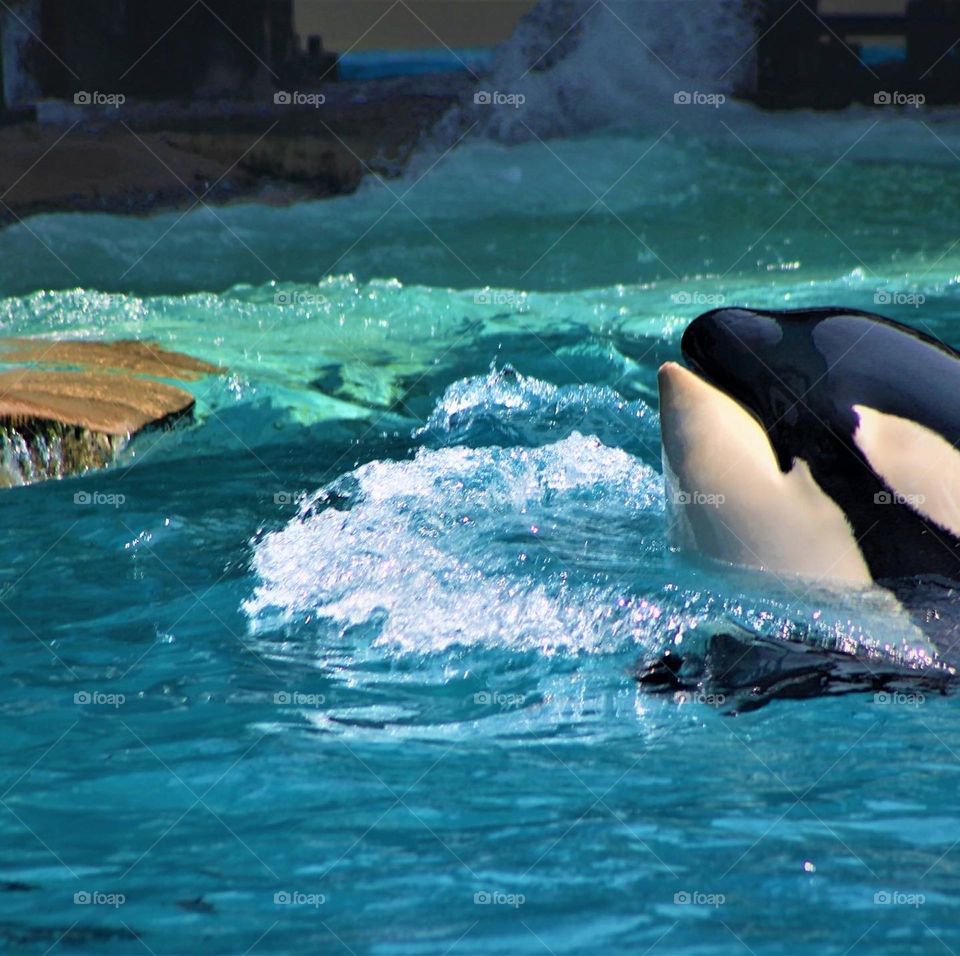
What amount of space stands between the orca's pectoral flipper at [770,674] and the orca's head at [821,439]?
205 mm

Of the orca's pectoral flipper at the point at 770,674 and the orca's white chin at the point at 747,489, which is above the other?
the orca's white chin at the point at 747,489

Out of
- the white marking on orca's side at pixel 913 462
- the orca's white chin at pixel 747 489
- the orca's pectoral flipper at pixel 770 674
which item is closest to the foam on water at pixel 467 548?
the orca's pectoral flipper at pixel 770 674

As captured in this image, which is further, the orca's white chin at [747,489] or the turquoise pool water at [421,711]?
the orca's white chin at [747,489]

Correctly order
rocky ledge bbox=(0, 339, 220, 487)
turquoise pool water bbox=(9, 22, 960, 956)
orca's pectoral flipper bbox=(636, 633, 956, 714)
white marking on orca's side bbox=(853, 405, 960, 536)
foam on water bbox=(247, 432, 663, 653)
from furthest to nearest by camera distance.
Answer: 1. rocky ledge bbox=(0, 339, 220, 487)
2. foam on water bbox=(247, 432, 663, 653)
3. orca's pectoral flipper bbox=(636, 633, 956, 714)
4. white marking on orca's side bbox=(853, 405, 960, 536)
5. turquoise pool water bbox=(9, 22, 960, 956)

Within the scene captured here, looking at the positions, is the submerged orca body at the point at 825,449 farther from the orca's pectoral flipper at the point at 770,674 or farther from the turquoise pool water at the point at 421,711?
the turquoise pool water at the point at 421,711

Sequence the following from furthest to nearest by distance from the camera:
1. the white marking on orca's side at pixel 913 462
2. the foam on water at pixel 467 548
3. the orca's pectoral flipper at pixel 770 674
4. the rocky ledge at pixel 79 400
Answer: the rocky ledge at pixel 79 400 → the foam on water at pixel 467 548 → the orca's pectoral flipper at pixel 770 674 → the white marking on orca's side at pixel 913 462

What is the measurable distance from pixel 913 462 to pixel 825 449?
0.66ft

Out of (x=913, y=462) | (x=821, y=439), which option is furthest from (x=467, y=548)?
(x=913, y=462)

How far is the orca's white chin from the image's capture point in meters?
3.47

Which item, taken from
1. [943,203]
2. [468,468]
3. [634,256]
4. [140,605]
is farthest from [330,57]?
[140,605]

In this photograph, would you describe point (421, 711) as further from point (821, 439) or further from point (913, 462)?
point (913, 462)

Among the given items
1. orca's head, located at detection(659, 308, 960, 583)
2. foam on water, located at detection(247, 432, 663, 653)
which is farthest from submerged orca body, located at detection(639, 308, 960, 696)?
foam on water, located at detection(247, 432, 663, 653)

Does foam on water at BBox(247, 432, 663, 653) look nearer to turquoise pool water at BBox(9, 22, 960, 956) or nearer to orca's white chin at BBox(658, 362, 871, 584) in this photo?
turquoise pool water at BBox(9, 22, 960, 956)

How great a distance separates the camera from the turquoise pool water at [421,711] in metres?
2.62
